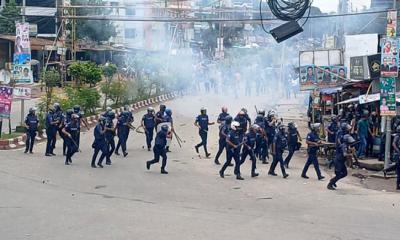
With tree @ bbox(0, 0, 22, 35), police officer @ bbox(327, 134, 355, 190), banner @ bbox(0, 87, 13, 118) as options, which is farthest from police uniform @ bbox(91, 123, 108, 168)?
tree @ bbox(0, 0, 22, 35)

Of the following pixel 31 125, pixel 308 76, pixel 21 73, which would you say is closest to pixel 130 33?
pixel 308 76

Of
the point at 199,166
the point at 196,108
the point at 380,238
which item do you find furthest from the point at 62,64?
the point at 380,238

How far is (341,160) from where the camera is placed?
47.8 ft

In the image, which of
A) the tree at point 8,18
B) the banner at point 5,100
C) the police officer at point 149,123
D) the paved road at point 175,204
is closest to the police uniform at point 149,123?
the police officer at point 149,123

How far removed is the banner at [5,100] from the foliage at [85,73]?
9.15m

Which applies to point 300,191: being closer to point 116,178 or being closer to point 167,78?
point 116,178

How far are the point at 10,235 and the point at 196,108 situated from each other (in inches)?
962

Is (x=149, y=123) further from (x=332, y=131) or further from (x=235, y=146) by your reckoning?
(x=332, y=131)

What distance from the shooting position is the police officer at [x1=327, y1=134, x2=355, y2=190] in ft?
47.7

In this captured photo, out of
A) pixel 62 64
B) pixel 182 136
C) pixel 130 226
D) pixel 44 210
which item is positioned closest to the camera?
pixel 130 226

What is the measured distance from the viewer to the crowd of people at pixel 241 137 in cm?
1596

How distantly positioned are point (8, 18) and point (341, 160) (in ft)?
127

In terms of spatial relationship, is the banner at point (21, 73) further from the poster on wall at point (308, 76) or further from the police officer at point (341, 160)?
the police officer at point (341, 160)

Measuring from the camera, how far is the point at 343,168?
14.5 meters
